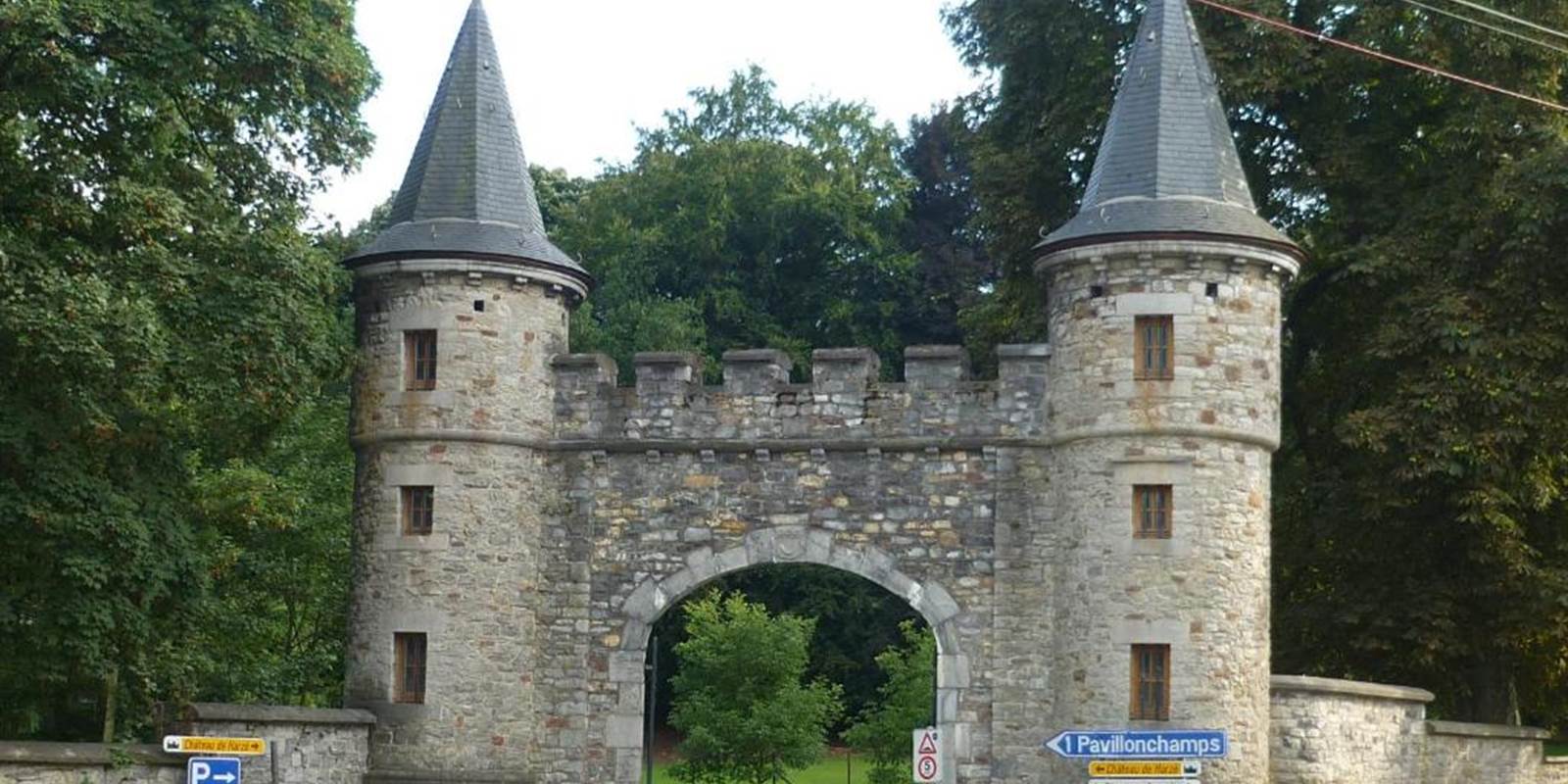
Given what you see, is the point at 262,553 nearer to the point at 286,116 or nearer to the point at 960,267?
the point at 286,116

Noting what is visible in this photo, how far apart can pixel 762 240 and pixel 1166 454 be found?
2758cm

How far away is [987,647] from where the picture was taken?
23328 mm

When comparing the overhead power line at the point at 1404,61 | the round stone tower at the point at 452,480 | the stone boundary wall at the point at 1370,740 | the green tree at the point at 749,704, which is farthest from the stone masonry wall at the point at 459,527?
the green tree at the point at 749,704

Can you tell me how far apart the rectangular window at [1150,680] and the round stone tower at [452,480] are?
6.54m

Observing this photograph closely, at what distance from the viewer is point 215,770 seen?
59.7 ft

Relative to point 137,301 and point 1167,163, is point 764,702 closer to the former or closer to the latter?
point 1167,163

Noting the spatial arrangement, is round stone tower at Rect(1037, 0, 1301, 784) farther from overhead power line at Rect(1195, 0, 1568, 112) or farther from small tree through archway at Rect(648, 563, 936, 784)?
small tree through archway at Rect(648, 563, 936, 784)

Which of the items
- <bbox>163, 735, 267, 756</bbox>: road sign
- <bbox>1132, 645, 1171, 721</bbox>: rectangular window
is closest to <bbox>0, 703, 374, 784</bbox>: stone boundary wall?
<bbox>163, 735, 267, 756</bbox>: road sign

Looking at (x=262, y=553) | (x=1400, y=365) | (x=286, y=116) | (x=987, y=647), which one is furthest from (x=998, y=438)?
(x=262, y=553)

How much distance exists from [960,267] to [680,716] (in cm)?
1738

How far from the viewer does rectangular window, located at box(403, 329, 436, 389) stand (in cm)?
2450

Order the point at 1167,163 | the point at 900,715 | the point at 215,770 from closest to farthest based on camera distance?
1. the point at 215,770
2. the point at 1167,163
3. the point at 900,715

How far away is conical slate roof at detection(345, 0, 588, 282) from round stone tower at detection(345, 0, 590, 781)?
0.03 m

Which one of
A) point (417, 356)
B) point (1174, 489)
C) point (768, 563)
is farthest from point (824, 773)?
point (1174, 489)
